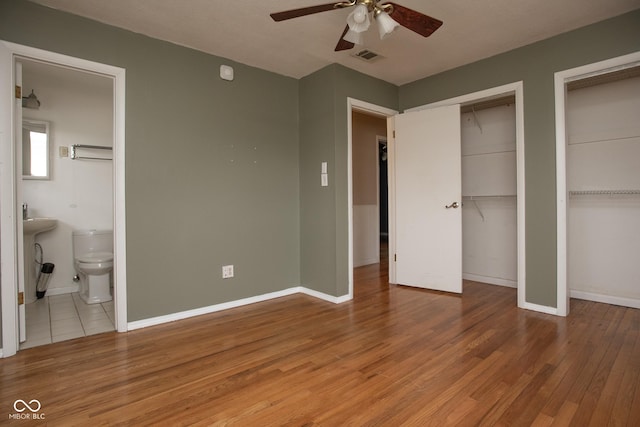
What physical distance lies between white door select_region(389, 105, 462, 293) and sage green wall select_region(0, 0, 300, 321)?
4.26 feet

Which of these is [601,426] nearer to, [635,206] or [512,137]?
[635,206]

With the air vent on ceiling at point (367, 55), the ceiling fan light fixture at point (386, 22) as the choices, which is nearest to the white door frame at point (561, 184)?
the air vent on ceiling at point (367, 55)

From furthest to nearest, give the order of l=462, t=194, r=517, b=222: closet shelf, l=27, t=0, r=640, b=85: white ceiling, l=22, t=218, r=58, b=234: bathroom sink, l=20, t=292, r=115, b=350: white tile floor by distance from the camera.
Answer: l=462, t=194, r=517, b=222: closet shelf
l=22, t=218, r=58, b=234: bathroom sink
l=20, t=292, r=115, b=350: white tile floor
l=27, t=0, r=640, b=85: white ceiling

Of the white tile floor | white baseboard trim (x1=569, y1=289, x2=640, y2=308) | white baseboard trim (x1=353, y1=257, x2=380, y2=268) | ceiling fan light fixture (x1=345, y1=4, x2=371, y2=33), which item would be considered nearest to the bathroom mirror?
the white tile floor

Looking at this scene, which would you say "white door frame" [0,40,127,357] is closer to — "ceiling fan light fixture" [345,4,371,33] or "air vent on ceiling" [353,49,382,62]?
"ceiling fan light fixture" [345,4,371,33]

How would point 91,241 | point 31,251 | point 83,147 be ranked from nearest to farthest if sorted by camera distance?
point 31,251 < point 91,241 < point 83,147

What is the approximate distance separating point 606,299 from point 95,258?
527 cm

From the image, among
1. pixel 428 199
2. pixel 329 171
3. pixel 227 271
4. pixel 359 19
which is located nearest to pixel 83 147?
pixel 227 271

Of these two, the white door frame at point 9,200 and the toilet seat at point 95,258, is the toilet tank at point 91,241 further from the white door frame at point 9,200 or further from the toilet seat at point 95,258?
the white door frame at point 9,200

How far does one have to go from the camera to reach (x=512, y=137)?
12.7 ft

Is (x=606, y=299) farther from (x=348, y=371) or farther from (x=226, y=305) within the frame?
(x=226, y=305)

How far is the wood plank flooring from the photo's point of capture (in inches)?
63.7

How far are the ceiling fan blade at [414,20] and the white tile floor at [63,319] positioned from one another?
3188 millimetres

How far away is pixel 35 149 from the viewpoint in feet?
12.2
